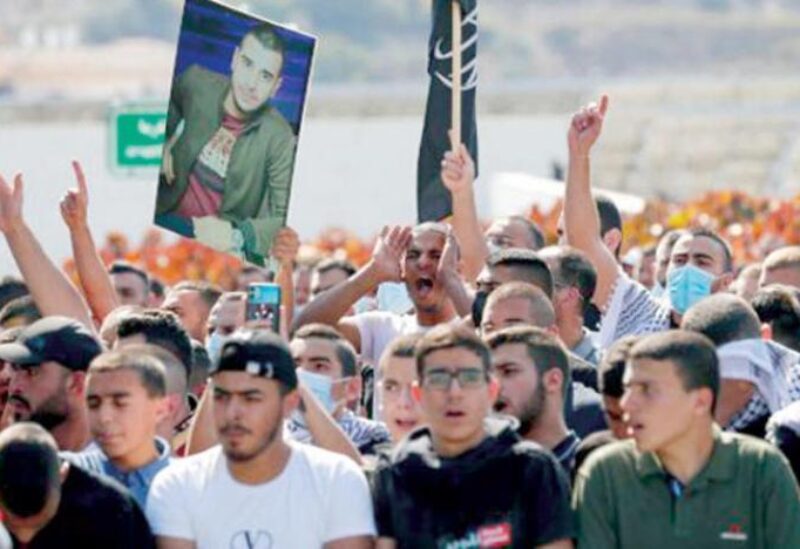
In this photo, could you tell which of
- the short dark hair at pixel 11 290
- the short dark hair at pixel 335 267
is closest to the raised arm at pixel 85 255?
the short dark hair at pixel 11 290

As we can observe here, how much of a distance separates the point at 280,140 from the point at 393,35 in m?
122

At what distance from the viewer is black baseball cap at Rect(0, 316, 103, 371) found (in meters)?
12.4

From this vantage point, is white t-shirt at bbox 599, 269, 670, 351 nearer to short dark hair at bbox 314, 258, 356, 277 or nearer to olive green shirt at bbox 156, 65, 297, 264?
olive green shirt at bbox 156, 65, 297, 264

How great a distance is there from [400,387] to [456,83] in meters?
3.25

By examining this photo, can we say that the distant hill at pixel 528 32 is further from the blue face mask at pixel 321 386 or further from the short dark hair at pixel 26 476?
the short dark hair at pixel 26 476

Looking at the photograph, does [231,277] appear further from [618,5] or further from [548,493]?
[618,5]

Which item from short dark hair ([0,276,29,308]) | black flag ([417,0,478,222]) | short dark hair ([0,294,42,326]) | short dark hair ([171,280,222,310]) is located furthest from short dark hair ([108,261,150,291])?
short dark hair ([0,294,42,326])

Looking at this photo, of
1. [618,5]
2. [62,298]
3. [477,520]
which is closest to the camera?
[477,520]

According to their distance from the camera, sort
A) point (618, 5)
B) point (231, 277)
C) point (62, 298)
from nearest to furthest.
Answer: point (62, 298) → point (231, 277) → point (618, 5)

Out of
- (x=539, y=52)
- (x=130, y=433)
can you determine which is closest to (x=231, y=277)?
(x=130, y=433)

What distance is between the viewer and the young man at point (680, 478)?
36.8ft

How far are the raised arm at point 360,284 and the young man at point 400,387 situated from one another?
2.20 meters

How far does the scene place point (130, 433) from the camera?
1166 centimetres

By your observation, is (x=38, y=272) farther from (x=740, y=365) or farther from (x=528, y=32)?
(x=528, y=32)
